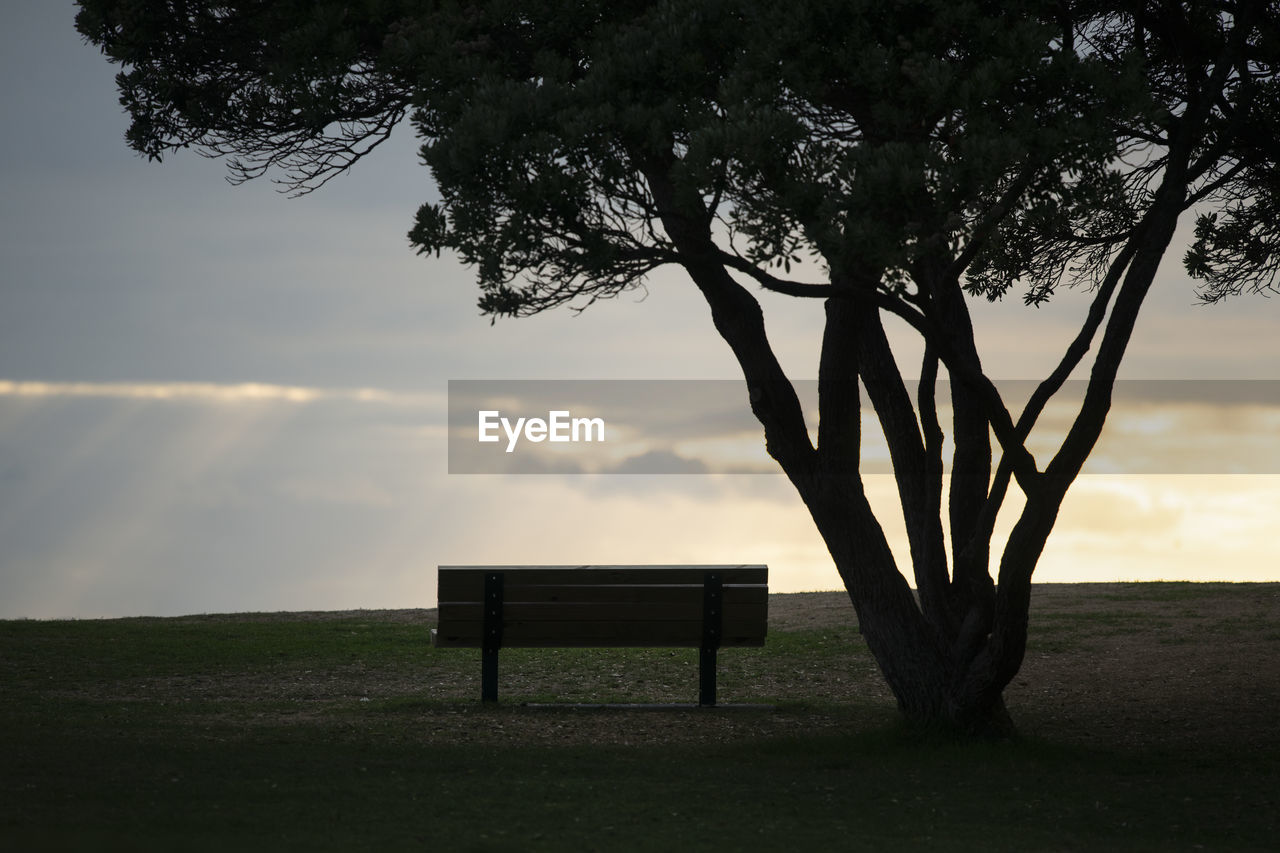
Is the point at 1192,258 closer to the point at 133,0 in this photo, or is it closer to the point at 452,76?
the point at 452,76

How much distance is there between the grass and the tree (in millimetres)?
1370

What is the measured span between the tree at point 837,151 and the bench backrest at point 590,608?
1711 millimetres

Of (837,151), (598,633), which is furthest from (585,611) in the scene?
(837,151)

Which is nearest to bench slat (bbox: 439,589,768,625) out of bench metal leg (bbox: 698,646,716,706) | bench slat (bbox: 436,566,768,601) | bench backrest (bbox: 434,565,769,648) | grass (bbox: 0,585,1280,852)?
bench backrest (bbox: 434,565,769,648)

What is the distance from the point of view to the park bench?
Result: 11141 mm

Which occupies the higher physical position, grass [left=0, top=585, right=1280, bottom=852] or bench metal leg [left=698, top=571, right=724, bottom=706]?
bench metal leg [left=698, top=571, right=724, bottom=706]

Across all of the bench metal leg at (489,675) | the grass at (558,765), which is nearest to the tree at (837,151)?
the grass at (558,765)

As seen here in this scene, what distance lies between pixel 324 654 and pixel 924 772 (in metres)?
7.87

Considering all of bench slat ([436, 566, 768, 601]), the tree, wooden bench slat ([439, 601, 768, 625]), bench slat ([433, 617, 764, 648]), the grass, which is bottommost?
the grass

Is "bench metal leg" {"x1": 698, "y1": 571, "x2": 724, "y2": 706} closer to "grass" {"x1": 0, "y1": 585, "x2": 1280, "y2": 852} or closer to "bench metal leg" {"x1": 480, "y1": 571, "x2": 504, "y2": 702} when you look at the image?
"grass" {"x1": 0, "y1": 585, "x2": 1280, "y2": 852}

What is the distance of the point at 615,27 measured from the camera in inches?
372

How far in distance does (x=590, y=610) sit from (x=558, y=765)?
276 cm

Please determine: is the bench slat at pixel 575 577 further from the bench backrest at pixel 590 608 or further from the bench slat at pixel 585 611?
the bench slat at pixel 585 611

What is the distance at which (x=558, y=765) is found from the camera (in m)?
8.45
